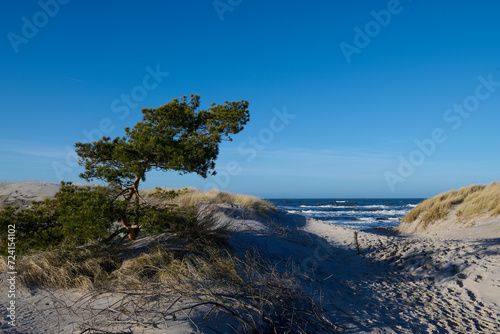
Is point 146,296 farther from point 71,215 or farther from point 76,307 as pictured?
point 71,215

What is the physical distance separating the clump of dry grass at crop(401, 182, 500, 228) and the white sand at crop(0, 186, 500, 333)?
153 inches

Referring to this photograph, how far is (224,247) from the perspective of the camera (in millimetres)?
6930

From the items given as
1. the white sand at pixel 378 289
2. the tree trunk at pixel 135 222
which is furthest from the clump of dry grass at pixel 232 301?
the tree trunk at pixel 135 222

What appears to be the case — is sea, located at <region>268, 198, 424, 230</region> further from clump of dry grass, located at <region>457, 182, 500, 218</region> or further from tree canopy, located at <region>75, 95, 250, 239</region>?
tree canopy, located at <region>75, 95, 250, 239</region>

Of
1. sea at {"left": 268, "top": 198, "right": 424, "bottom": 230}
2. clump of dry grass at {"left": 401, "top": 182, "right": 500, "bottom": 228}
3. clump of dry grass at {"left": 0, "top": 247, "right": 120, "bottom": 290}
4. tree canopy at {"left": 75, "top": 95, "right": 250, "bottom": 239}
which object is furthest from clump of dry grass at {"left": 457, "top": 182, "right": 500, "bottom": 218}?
clump of dry grass at {"left": 0, "top": 247, "right": 120, "bottom": 290}

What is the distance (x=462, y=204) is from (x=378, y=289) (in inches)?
498

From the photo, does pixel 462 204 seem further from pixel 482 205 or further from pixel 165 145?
pixel 165 145

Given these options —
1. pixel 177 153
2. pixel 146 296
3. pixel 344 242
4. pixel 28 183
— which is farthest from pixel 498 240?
pixel 28 183

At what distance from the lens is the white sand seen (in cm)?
389

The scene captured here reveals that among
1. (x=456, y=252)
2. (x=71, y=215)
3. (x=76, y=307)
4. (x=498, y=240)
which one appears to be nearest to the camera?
(x=76, y=307)

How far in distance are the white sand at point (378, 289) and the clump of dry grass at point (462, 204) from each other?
12.8 feet

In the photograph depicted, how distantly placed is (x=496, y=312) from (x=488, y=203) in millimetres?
11430

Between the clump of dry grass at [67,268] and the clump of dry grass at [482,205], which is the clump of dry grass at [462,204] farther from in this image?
the clump of dry grass at [67,268]

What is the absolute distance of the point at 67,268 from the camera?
5289 millimetres
